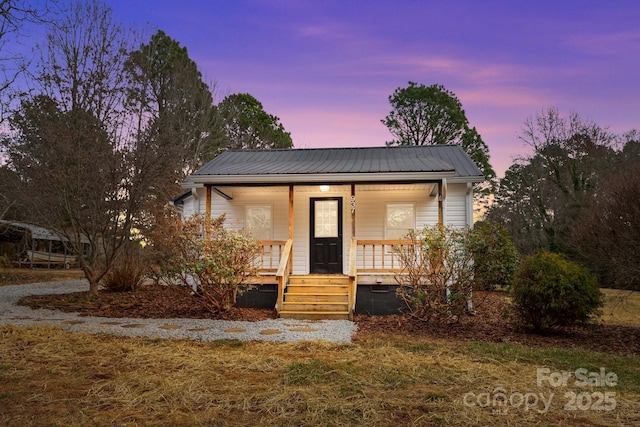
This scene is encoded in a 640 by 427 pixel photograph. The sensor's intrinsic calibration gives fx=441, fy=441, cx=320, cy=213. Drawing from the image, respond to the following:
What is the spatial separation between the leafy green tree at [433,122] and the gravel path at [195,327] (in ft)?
66.8

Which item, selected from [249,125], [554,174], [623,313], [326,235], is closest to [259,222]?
[326,235]

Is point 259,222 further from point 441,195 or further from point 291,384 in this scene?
point 291,384

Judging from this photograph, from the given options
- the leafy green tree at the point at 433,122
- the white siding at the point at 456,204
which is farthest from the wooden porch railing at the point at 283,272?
the leafy green tree at the point at 433,122

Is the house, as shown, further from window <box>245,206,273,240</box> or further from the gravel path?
the gravel path

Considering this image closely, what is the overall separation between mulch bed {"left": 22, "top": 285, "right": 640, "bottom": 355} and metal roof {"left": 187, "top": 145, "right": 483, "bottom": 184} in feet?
10.1

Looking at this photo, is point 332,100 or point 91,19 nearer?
point 91,19

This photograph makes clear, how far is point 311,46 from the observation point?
1349cm

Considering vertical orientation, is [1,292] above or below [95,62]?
below

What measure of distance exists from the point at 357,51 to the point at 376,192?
4.53 meters

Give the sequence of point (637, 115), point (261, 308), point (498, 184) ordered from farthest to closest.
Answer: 1. point (498, 184)
2. point (637, 115)
3. point (261, 308)

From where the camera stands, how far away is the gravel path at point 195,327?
7043 mm

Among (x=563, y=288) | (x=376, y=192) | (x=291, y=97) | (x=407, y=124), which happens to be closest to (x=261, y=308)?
(x=376, y=192)

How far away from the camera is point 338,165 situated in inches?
471

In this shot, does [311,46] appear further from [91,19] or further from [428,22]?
[91,19]
